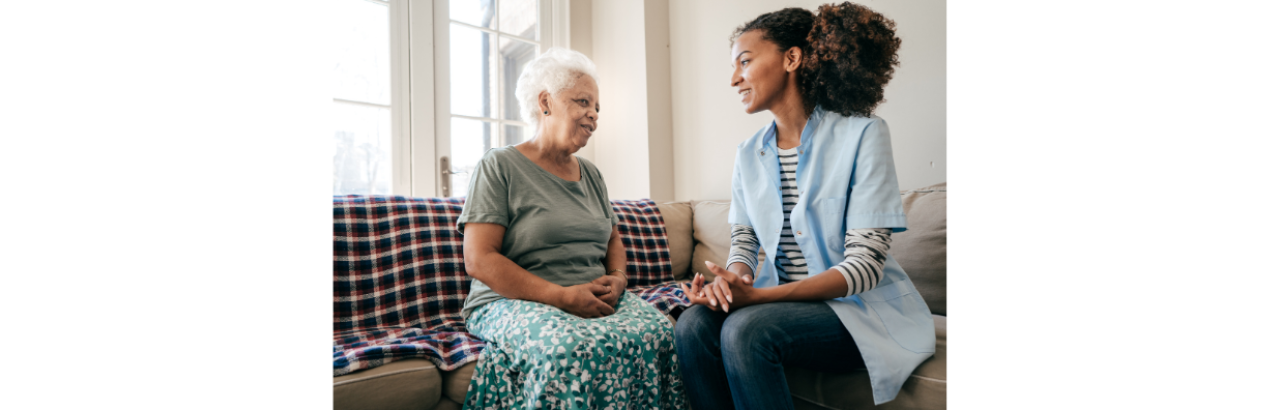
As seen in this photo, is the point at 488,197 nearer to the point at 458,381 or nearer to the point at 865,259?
the point at 458,381

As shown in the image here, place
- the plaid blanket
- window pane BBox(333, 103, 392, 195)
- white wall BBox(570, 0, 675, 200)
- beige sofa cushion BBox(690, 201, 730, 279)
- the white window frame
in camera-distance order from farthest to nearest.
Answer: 1. white wall BBox(570, 0, 675, 200)
2. the white window frame
3. window pane BBox(333, 103, 392, 195)
4. beige sofa cushion BBox(690, 201, 730, 279)
5. the plaid blanket

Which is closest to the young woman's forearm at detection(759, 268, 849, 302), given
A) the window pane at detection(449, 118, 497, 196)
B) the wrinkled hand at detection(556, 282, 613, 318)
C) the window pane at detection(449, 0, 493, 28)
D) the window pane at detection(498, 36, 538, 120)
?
the wrinkled hand at detection(556, 282, 613, 318)

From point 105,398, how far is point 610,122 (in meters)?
2.43

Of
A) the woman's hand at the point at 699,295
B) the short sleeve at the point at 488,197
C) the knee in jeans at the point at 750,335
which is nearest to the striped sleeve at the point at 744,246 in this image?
the woman's hand at the point at 699,295

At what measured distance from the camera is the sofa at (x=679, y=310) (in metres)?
0.92

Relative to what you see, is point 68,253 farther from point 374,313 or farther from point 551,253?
point 374,313

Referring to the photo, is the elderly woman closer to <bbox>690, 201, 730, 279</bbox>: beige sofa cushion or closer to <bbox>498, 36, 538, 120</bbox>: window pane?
<bbox>690, 201, 730, 279</bbox>: beige sofa cushion

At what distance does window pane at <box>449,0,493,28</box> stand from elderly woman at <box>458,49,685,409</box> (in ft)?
4.19

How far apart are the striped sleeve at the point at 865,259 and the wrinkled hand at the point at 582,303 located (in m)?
0.47

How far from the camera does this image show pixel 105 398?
0.94 feet

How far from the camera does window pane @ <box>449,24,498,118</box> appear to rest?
232 centimetres

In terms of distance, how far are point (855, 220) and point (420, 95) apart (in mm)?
1923

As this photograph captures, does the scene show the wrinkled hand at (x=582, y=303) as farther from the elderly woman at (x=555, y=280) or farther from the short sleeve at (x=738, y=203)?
the short sleeve at (x=738, y=203)
